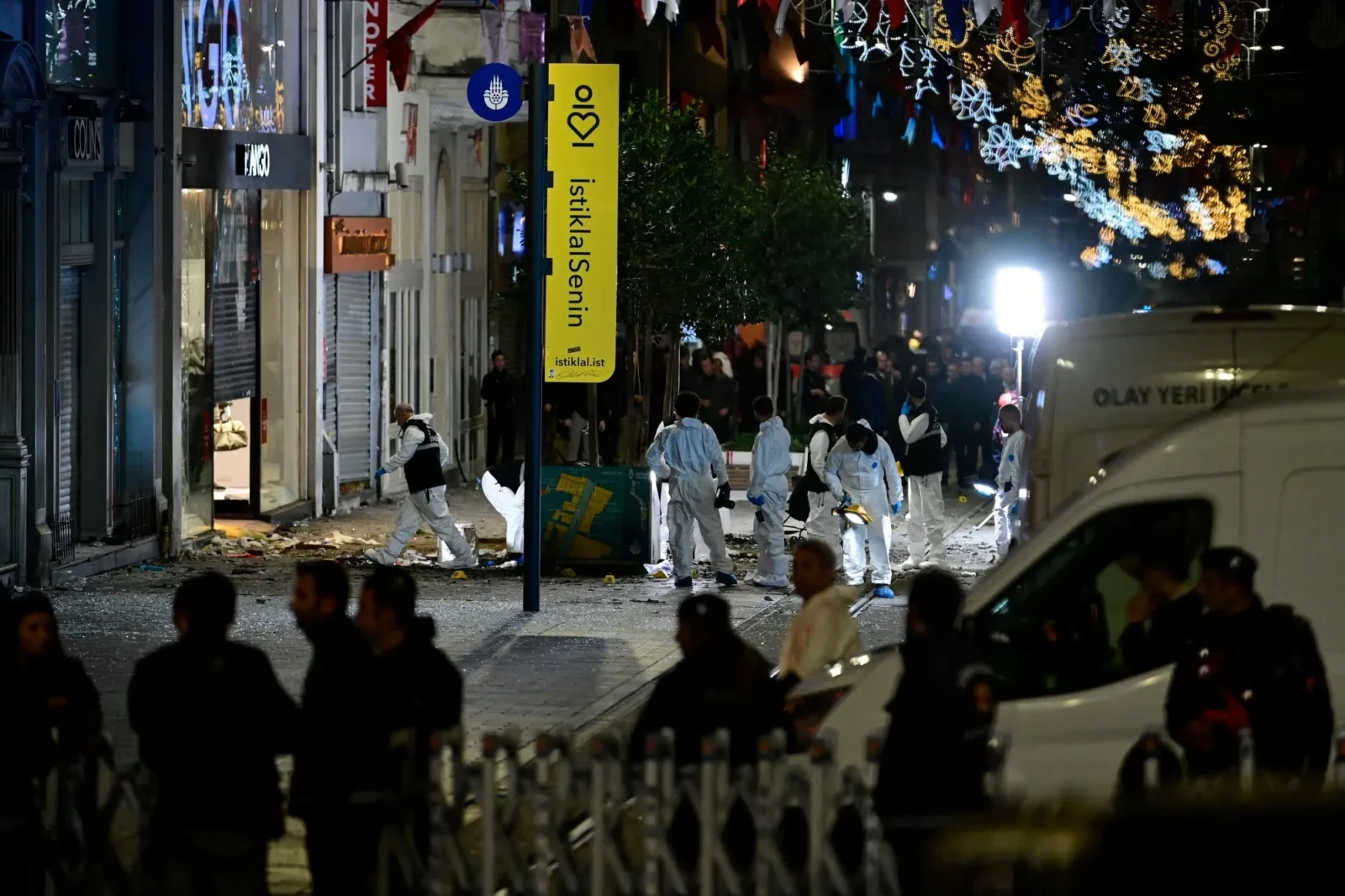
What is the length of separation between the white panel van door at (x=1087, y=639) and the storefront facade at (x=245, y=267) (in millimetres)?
14584

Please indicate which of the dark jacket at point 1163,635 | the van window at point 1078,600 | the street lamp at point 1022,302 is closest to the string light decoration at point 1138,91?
the street lamp at point 1022,302

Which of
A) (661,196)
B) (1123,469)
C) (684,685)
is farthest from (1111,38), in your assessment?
(684,685)

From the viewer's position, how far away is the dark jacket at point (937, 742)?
7.02 metres

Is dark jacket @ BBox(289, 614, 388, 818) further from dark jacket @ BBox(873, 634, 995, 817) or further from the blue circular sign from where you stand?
the blue circular sign

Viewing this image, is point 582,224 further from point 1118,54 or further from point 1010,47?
point 1118,54

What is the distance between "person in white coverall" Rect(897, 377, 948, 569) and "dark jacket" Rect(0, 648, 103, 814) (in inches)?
590

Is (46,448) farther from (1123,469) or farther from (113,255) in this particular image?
(1123,469)

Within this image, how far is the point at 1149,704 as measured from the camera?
8.39 m

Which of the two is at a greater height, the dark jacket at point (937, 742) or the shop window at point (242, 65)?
the shop window at point (242, 65)

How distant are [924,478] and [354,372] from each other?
8.85 meters

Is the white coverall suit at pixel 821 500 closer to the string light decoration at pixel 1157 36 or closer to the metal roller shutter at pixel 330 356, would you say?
the metal roller shutter at pixel 330 356

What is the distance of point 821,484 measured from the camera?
20375 mm

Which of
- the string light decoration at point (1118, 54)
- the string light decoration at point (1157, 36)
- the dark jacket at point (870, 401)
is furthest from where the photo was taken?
the string light decoration at point (1118, 54)

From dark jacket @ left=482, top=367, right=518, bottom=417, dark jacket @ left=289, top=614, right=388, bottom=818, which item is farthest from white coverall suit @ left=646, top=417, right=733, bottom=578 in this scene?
dark jacket @ left=289, top=614, right=388, bottom=818
